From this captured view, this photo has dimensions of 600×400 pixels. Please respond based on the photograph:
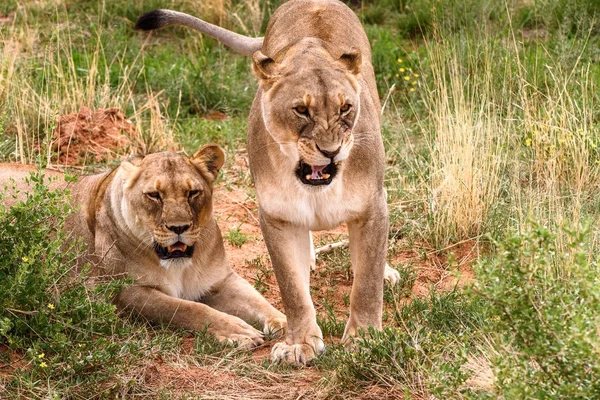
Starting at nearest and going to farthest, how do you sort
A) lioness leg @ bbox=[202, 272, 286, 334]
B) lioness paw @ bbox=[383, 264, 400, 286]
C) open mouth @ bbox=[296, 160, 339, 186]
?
open mouth @ bbox=[296, 160, 339, 186]
lioness leg @ bbox=[202, 272, 286, 334]
lioness paw @ bbox=[383, 264, 400, 286]

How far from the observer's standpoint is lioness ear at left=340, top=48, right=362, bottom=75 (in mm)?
4793

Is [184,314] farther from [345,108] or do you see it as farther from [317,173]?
[345,108]

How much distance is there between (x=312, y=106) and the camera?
177 inches

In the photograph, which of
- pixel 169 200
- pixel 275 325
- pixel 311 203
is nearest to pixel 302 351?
pixel 275 325

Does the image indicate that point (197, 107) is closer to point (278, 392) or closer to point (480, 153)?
point (480, 153)

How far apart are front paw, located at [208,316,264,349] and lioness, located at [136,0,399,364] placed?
0.26m

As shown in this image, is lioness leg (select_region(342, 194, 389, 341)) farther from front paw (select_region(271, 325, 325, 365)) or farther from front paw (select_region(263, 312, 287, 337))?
front paw (select_region(263, 312, 287, 337))

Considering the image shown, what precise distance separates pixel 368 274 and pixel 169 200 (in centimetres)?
97

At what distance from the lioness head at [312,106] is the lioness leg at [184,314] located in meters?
0.89

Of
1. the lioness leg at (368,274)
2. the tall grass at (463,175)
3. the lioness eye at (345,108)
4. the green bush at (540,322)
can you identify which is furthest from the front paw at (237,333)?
the green bush at (540,322)

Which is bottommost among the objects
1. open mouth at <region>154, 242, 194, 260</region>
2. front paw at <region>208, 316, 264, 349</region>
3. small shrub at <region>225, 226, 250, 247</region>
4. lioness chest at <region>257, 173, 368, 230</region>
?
small shrub at <region>225, 226, 250, 247</region>

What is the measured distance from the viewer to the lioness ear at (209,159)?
5.42 metres

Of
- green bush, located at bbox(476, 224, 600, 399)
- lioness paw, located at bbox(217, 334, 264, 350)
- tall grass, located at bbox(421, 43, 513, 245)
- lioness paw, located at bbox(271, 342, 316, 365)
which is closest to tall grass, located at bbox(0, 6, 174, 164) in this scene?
tall grass, located at bbox(421, 43, 513, 245)

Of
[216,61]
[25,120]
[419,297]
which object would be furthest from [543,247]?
[216,61]
